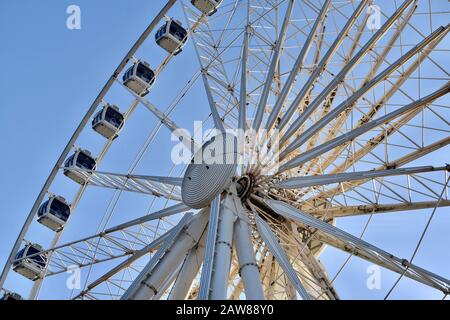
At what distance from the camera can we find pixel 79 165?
26.5m

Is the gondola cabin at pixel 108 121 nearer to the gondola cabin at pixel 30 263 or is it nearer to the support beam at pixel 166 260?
the gondola cabin at pixel 30 263

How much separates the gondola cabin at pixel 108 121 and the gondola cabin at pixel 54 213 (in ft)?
9.86

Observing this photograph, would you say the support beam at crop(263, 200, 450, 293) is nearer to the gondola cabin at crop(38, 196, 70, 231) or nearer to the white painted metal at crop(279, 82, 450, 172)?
the white painted metal at crop(279, 82, 450, 172)

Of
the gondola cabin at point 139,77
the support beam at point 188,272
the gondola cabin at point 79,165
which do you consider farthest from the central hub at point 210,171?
the gondola cabin at point 139,77

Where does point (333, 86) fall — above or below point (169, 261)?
above

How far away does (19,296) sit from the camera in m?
25.8

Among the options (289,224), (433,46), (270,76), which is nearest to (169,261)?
(289,224)

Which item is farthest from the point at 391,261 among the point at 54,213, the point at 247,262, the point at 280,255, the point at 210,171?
the point at 54,213

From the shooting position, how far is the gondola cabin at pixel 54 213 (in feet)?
87.7

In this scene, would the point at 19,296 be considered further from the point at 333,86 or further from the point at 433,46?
the point at 433,46

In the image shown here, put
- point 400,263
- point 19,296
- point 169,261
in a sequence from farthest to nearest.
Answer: point 19,296 → point 169,261 → point 400,263

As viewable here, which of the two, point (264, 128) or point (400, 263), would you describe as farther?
point (264, 128)

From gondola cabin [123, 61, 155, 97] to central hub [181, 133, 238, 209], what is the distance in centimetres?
948

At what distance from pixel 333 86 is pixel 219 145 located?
10.3 feet
